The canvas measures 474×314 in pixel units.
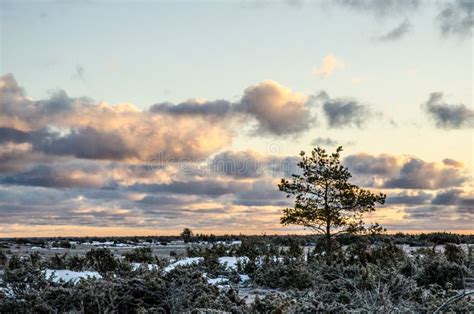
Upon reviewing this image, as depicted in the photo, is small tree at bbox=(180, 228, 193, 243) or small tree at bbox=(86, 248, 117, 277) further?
small tree at bbox=(180, 228, 193, 243)

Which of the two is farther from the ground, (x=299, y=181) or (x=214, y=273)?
(x=299, y=181)

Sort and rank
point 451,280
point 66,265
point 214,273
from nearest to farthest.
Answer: point 451,280
point 214,273
point 66,265

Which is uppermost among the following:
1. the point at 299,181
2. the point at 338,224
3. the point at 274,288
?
the point at 299,181

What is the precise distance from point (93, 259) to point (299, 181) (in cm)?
898

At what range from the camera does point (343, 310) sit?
29.4 ft

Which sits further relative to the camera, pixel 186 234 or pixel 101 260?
pixel 186 234

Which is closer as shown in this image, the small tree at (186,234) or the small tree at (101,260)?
the small tree at (101,260)

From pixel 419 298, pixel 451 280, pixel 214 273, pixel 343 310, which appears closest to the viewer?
pixel 343 310

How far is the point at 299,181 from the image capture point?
1005 inches

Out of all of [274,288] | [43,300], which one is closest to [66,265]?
[274,288]

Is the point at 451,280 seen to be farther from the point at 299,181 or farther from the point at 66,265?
the point at 66,265

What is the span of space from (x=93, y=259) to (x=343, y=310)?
598 inches

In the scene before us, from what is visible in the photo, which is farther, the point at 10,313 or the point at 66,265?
the point at 66,265

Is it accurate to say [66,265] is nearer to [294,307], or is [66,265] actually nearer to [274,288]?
[274,288]
